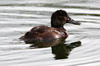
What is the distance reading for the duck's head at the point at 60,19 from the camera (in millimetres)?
14989

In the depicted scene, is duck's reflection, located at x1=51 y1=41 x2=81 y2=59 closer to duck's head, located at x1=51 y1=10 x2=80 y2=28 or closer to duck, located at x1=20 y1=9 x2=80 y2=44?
duck, located at x1=20 y1=9 x2=80 y2=44

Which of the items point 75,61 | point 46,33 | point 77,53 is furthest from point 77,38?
point 75,61

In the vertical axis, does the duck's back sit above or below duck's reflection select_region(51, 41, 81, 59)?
above

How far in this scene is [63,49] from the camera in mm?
13086

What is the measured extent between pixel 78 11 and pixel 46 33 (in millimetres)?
3944

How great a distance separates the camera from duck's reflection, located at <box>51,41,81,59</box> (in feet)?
40.7

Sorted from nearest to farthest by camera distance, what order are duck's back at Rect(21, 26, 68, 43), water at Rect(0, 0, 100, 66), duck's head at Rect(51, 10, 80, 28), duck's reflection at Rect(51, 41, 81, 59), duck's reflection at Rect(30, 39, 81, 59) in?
water at Rect(0, 0, 100, 66) < duck's reflection at Rect(51, 41, 81, 59) < duck's reflection at Rect(30, 39, 81, 59) < duck's back at Rect(21, 26, 68, 43) < duck's head at Rect(51, 10, 80, 28)

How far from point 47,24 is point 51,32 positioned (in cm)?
195

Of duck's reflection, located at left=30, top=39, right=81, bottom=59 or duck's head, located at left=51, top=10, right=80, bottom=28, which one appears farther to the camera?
duck's head, located at left=51, top=10, right=80, bottom=28

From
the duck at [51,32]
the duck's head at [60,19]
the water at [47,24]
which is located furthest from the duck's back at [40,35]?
the duck's head at [60,19]

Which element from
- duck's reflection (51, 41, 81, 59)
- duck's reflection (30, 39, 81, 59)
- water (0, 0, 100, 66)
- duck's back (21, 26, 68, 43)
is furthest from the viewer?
duck's back (21, 26, 68, 43)

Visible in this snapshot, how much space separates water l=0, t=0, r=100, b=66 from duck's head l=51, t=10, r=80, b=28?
1.05 feet

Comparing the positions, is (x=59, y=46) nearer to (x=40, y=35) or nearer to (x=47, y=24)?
(x=40, y=35)

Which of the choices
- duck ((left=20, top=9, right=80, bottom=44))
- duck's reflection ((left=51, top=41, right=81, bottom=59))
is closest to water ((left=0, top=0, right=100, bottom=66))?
duck's reflection ((left=51, top=41, right=81, bottom=59))
